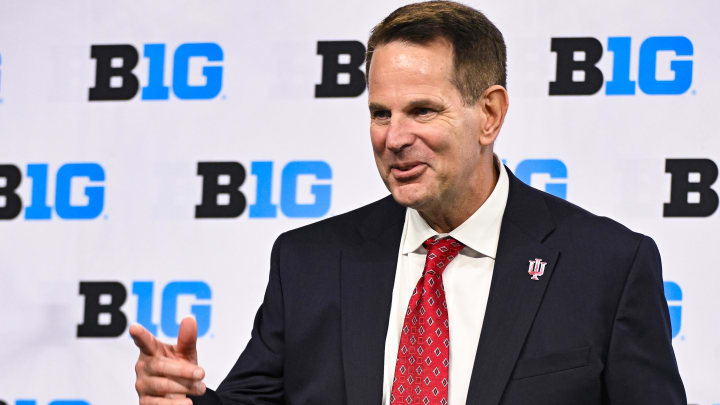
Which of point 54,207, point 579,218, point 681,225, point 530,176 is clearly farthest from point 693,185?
point 54,207

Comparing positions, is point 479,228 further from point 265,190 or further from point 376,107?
point 265,190

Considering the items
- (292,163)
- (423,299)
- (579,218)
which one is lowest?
(423,299)

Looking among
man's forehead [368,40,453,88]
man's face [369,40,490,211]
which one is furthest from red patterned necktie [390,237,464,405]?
man's forehead [368,40,453,88]

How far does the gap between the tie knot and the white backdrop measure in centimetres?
104

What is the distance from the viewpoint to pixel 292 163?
3273 mm

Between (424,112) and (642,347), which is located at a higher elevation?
(424,112)

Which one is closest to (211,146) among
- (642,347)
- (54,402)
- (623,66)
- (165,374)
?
(54,402)

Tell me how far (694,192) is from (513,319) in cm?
126

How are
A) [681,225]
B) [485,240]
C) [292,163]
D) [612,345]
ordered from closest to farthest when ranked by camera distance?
[612,345]
[485,240]
[681,225]
[292,163]

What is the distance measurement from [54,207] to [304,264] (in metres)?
1.52

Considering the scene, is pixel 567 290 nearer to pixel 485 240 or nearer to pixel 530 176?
pixel 485 240

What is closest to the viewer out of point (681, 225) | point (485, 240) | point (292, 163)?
point (485, 240)

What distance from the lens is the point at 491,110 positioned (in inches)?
85.4

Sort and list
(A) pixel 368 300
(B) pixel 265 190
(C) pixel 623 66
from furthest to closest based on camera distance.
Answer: (B) pixel 265 190
(C) pixel 623 66
(A) pixel 368 300
